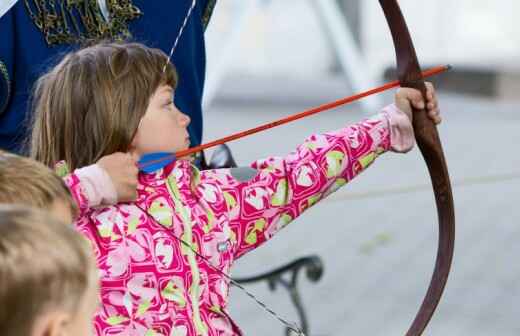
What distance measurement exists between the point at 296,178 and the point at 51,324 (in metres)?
0.79

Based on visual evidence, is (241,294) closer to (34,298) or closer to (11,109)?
(11,109)

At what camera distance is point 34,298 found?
91 cm

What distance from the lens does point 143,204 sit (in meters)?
1.54

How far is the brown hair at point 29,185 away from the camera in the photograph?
1202 mm

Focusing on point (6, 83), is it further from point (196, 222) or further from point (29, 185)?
point (29, 185)

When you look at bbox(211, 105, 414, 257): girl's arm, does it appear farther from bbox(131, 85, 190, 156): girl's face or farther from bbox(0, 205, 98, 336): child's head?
bbox(0, 205, 98, 336): child's head

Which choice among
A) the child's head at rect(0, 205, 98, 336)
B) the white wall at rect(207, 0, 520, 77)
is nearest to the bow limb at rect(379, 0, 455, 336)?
the child's head at rect(0, 205, 98, 336)

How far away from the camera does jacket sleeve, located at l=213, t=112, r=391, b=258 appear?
167 centimetres

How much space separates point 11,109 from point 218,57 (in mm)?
5314

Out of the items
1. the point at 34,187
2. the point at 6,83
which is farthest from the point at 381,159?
the point at 34,187

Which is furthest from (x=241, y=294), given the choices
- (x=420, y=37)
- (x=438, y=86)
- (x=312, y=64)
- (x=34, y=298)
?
(x=312, y=64)

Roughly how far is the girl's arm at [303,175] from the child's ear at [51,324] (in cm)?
71

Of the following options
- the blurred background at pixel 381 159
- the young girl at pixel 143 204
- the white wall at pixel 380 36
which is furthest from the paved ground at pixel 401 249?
the white wall at pixel 380 36

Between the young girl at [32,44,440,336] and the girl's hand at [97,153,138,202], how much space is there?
0.15ft
